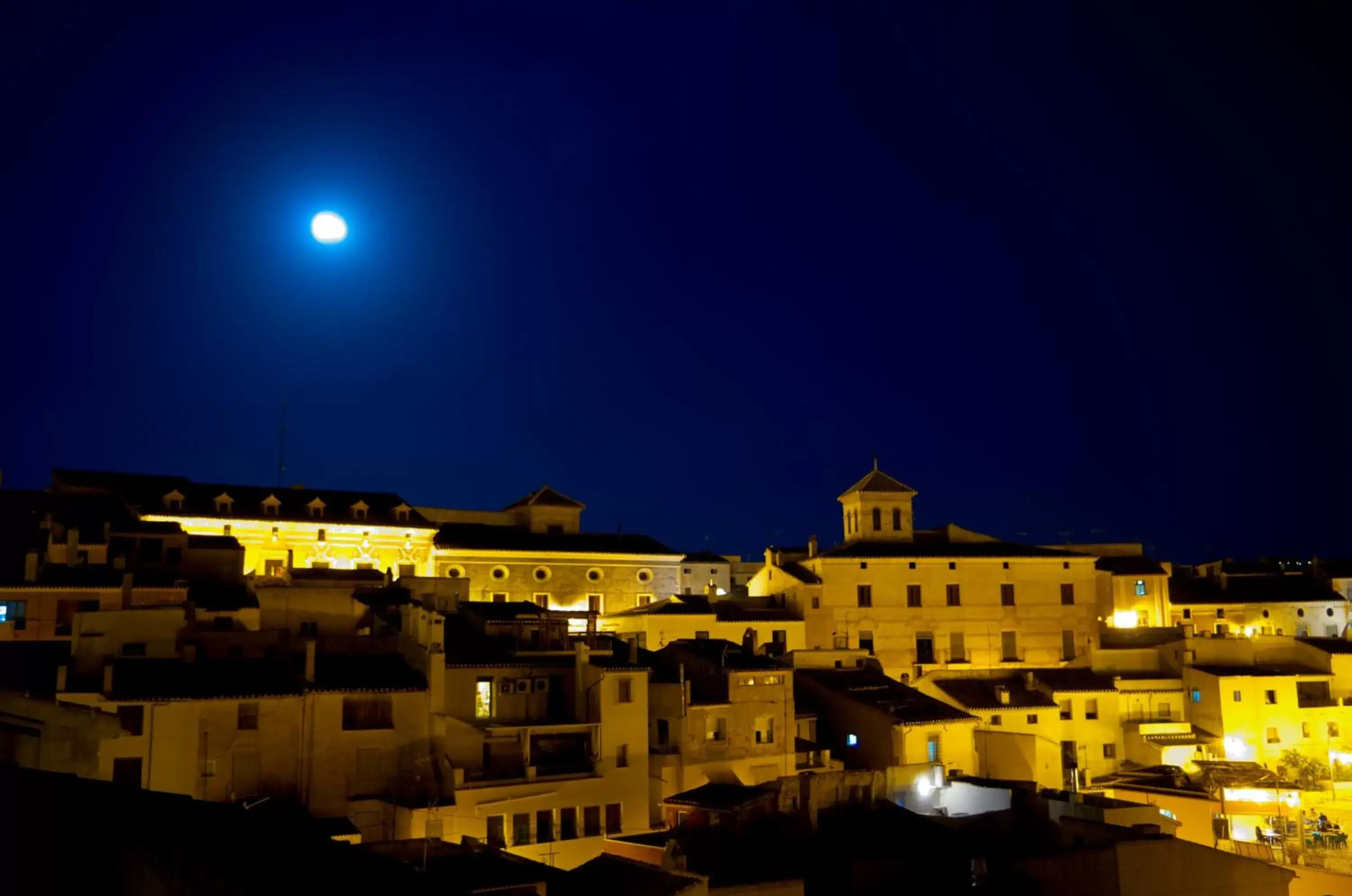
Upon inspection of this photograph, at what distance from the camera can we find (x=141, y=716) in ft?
78.3

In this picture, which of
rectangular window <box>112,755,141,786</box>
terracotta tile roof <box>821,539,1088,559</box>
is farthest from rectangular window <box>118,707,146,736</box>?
terracotta tile roof <box>821,539,1088,559</box>

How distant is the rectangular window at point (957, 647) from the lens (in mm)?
47906

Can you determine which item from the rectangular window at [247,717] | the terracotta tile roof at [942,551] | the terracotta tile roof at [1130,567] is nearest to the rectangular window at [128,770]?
the rectangular window at [247,717]

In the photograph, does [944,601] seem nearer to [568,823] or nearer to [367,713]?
[568,823]

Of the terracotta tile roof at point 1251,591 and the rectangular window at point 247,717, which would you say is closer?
the rectangular window at point 247,717

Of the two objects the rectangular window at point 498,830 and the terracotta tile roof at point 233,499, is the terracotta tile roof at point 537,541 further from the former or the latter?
the rectangular window at point 498,830

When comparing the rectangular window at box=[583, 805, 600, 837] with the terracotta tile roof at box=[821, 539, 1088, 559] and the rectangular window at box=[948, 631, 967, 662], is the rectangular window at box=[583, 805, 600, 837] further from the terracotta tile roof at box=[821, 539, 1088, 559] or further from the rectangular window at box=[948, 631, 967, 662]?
the rectangular window at box=[948, 631, 967, 662]

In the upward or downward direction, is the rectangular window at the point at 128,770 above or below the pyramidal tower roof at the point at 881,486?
below

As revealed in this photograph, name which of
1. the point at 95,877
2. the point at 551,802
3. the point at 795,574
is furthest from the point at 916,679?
the point at 95,877

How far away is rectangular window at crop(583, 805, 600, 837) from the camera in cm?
2814

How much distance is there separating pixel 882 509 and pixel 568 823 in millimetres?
28350

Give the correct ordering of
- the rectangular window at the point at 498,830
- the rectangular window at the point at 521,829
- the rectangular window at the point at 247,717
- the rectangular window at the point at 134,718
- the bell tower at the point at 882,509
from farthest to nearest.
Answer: the bell tower at the point at 882,509 → the rectangular window at the point at 521,829 → the rectangular window at the point at 498,830 → the rectangular window at the point at 247,717 → the rectangular window at the point at 134,718

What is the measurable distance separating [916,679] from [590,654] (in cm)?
1850

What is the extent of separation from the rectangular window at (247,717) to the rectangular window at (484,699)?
5.93 meters
